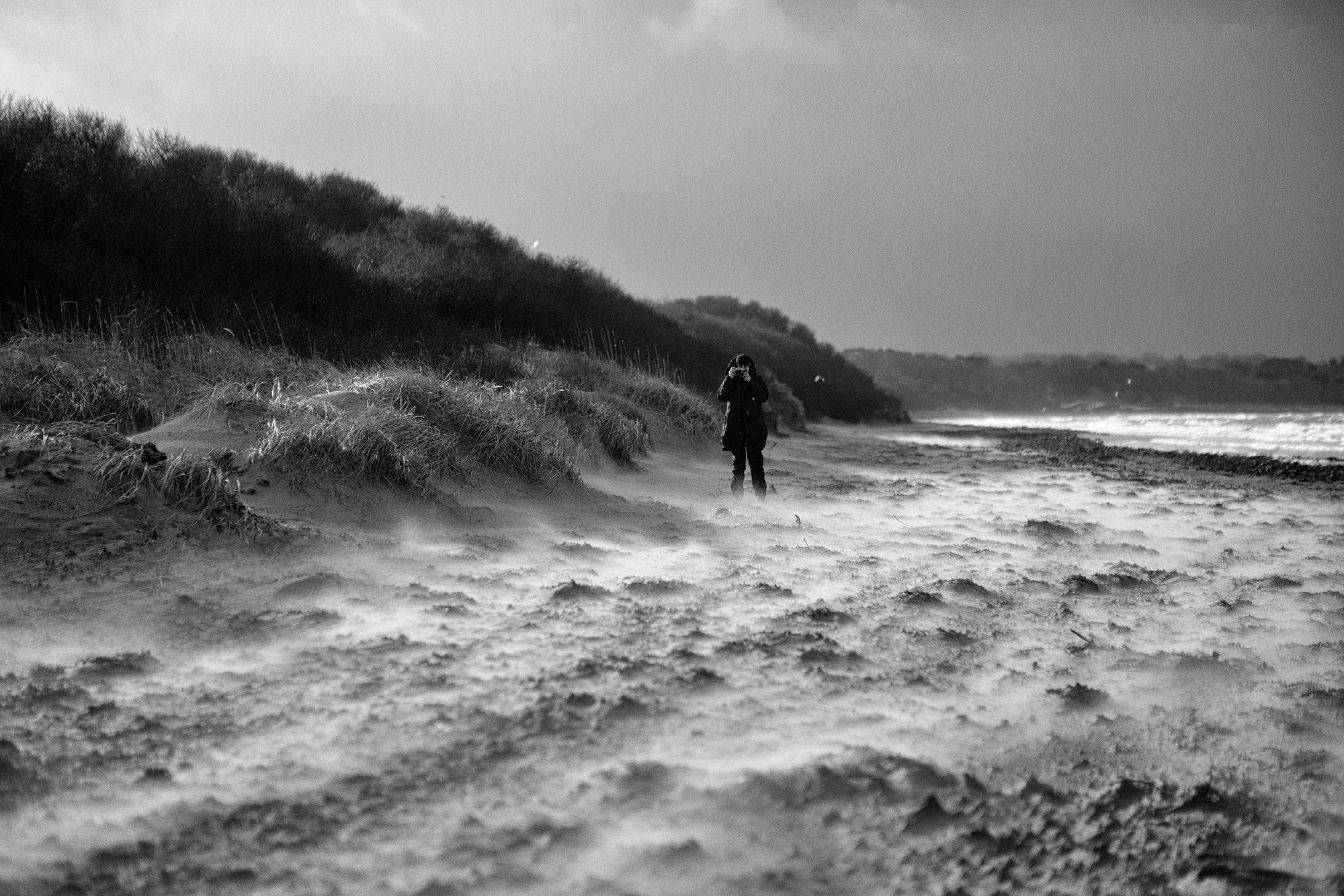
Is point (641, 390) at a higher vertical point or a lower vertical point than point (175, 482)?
higher

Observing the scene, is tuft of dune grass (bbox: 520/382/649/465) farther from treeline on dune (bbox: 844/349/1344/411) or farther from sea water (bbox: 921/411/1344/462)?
treeline on dune (bbox: 844/349/1344/411)

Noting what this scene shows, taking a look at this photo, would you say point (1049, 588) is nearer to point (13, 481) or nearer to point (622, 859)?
point (622, 859)

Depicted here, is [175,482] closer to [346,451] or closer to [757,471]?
[346,451]

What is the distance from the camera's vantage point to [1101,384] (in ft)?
160

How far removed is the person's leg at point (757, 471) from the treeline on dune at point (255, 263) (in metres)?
3.99

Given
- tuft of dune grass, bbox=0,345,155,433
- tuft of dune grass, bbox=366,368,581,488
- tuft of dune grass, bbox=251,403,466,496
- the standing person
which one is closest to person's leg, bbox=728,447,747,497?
the standing person

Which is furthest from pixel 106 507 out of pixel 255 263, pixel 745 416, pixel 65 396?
pixel 255 263

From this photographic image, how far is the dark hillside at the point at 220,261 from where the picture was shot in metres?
8.25

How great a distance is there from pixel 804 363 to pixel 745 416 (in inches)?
702

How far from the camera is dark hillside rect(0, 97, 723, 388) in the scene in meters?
8.25

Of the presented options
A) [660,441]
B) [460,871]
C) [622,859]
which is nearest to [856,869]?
[622,859]

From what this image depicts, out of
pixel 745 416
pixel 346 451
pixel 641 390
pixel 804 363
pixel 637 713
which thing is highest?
pixel 804 363

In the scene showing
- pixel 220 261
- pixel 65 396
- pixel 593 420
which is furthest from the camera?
pixel 220 261

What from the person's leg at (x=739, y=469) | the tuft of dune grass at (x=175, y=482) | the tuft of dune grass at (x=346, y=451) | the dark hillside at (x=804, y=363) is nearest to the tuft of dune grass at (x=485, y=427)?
the tuft of dune grass at (x=346, y=451)
